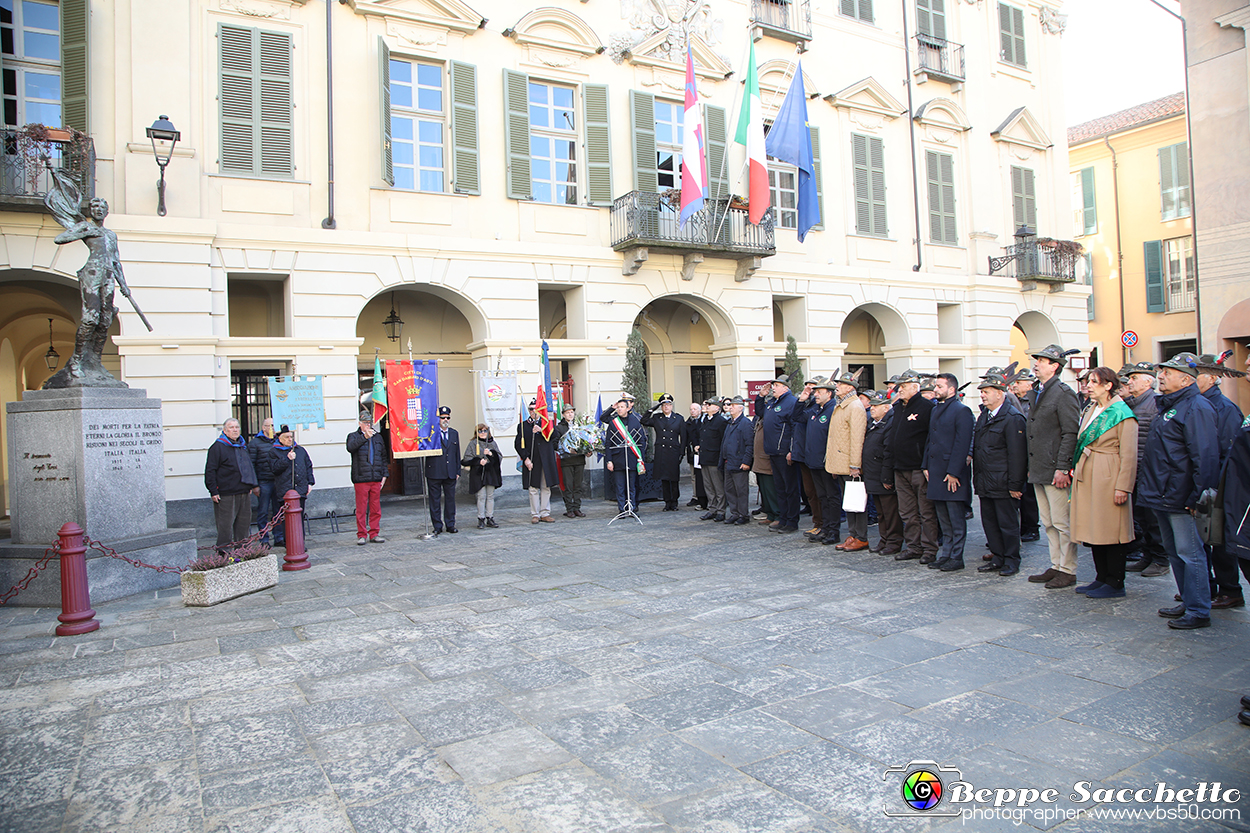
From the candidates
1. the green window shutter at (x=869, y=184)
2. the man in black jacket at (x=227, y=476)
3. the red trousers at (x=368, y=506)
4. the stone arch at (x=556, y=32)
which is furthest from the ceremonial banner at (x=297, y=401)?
the green window shutter at (x=869, y=184)

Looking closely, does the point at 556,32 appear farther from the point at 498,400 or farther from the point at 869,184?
the point at 869,184

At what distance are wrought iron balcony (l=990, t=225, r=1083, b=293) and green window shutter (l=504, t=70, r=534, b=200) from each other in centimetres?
1267

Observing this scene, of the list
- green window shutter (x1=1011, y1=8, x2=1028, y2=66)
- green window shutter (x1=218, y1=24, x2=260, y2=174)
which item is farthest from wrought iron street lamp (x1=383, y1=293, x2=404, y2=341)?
green window shutter (x1=1011, y1=8, x2=1028, y2=66)

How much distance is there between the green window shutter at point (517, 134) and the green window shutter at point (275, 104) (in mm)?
3780

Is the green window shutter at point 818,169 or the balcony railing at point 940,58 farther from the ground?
the balcony railing at point 940,58

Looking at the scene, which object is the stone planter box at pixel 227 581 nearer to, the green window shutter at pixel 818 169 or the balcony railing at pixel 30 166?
the balcony railing at pixel 30 166

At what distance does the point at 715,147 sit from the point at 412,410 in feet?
30.8

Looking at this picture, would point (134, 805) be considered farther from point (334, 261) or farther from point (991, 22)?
point (991, 22)

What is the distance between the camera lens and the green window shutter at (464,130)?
47.0ft

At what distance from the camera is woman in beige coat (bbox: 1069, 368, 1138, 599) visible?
600 cm

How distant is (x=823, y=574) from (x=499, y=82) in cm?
1159

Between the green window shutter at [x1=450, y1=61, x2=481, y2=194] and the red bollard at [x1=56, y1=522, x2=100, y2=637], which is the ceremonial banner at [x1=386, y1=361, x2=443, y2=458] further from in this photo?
the red bollard at [x1=56, y1=522, x2=100, y2=637]

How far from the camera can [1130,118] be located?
28125 mm

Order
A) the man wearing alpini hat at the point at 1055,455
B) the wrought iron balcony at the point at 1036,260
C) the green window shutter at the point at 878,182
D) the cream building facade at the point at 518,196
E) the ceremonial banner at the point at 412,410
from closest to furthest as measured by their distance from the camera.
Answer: the man wearing alpini hat at the point at 1055,455 → the ceremonial banner at the point at 412,410 → the cream building facade at the point at 518,196 → the green window shutter at the point at 878,182 → the wrought iron balcony at the point at 1036,260
